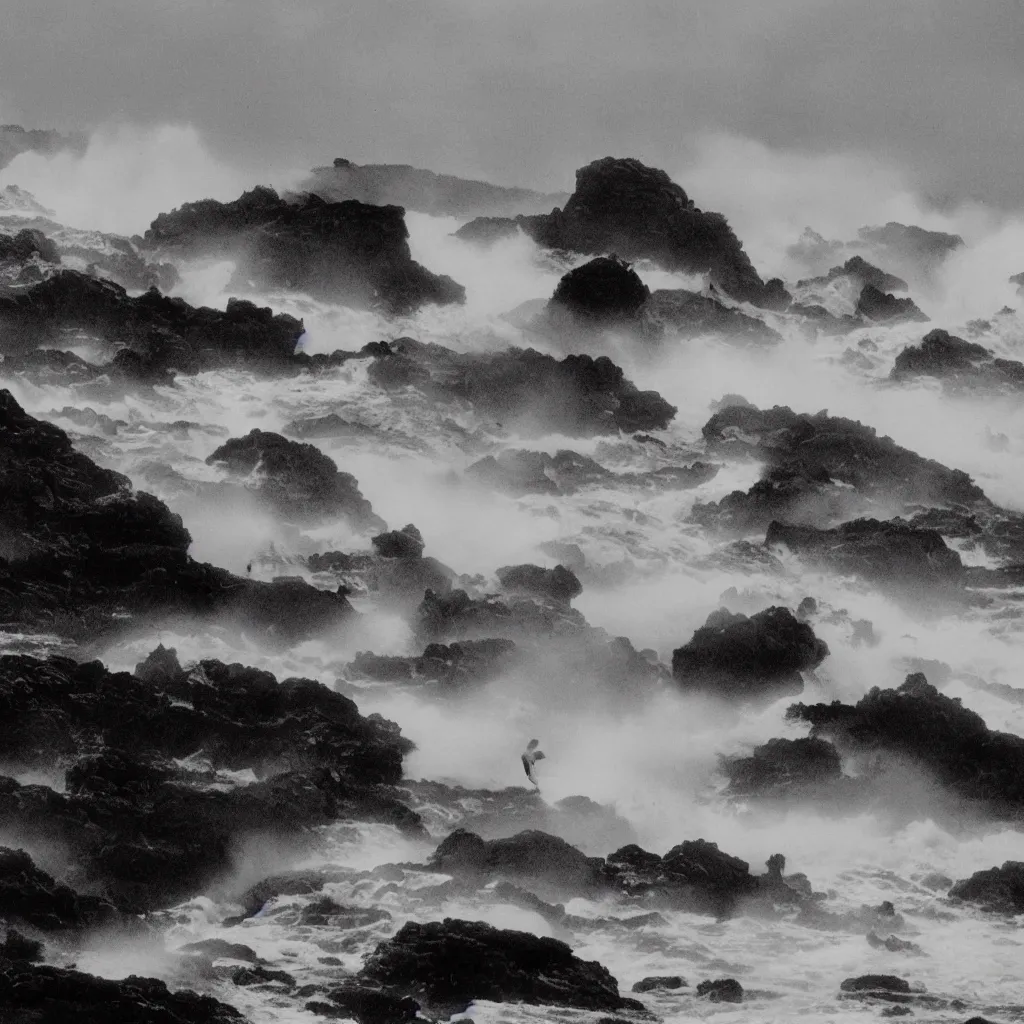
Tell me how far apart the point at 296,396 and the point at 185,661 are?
21.7 m

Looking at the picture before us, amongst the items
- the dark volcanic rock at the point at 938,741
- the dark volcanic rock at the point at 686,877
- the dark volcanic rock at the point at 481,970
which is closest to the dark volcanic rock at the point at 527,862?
the dark volcanic rock at the point at 686,877

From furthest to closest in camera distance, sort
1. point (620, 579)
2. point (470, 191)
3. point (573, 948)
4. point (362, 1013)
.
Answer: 1. point (470, 191)
2. point (620, 579)
3. point (573, 948)
4. point (362, 1013)

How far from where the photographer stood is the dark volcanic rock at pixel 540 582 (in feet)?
158

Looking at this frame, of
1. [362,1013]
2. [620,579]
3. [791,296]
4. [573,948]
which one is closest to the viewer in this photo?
[362,1013]

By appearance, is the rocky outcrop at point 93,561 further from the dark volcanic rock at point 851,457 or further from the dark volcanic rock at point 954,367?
the dark volcanic rock at point 954,367

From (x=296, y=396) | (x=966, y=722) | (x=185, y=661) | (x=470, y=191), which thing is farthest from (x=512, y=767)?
(x=470, y=191)

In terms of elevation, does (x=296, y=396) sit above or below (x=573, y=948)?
above

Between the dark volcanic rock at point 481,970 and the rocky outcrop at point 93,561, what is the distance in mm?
14834

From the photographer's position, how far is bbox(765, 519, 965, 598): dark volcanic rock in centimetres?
5306

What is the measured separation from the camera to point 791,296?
78.8 metres

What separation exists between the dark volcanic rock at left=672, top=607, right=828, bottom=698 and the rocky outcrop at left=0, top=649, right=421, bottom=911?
859 centimetres

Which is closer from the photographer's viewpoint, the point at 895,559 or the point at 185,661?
the point at 185,661

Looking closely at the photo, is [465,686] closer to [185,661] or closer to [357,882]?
[185,661]

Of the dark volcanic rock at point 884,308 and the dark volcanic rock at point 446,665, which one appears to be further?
the dark volcanic rock at point 884,308
